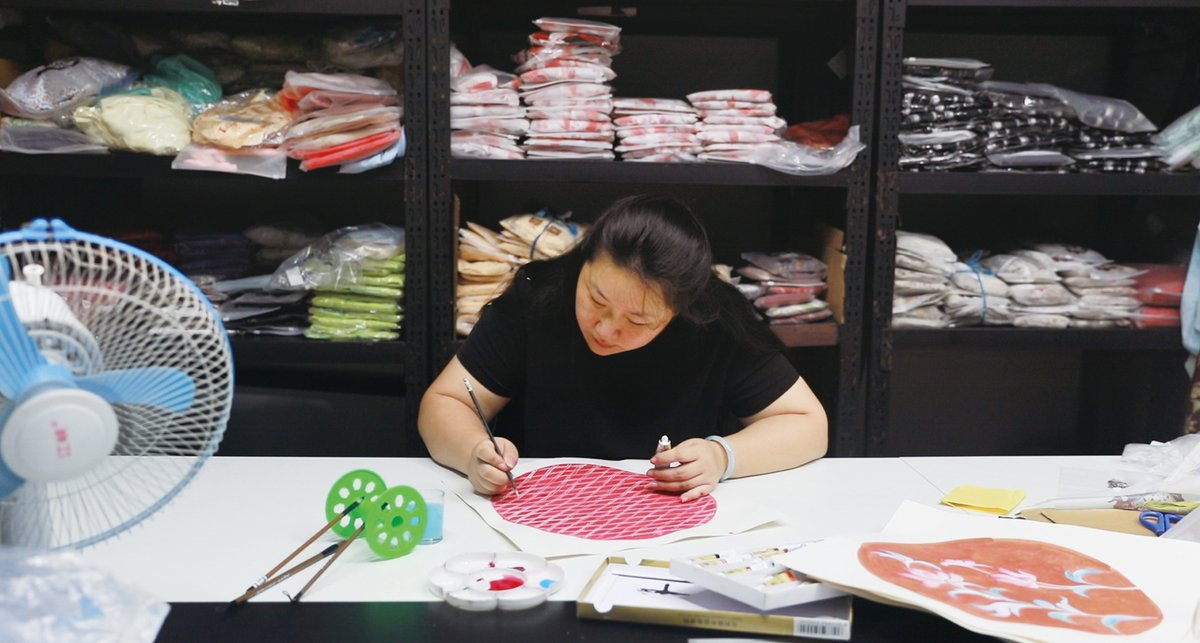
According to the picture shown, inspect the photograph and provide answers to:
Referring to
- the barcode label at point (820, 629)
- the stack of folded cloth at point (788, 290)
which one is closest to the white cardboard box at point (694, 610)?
the barcode label at point (820, 629)

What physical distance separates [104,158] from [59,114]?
0.16 m

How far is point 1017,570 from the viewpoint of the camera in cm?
112

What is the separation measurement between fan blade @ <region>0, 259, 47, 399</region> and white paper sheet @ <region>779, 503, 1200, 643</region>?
71 centimetres

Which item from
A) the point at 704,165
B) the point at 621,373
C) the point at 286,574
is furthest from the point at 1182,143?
the point at 286,574

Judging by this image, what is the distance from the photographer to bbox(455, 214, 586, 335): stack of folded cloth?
2.37 meters

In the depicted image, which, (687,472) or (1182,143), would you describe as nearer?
(687,472)

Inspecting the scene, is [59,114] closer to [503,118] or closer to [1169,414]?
[503,118]

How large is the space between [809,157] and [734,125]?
0.19 m

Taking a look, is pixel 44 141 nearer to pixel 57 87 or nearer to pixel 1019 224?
pixel 57 87

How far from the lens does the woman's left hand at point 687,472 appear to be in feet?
4.71

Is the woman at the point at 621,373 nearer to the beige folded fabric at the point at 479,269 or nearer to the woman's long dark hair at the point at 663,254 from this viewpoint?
the woman's long dark hair at the point at 663,254

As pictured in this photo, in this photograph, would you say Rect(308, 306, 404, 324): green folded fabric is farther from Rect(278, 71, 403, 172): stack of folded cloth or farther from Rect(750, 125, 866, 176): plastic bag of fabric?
Rect(750, 125, 866, 176): plastic bag of fabric

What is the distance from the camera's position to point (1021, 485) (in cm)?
155

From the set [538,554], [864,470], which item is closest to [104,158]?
[538,554]
